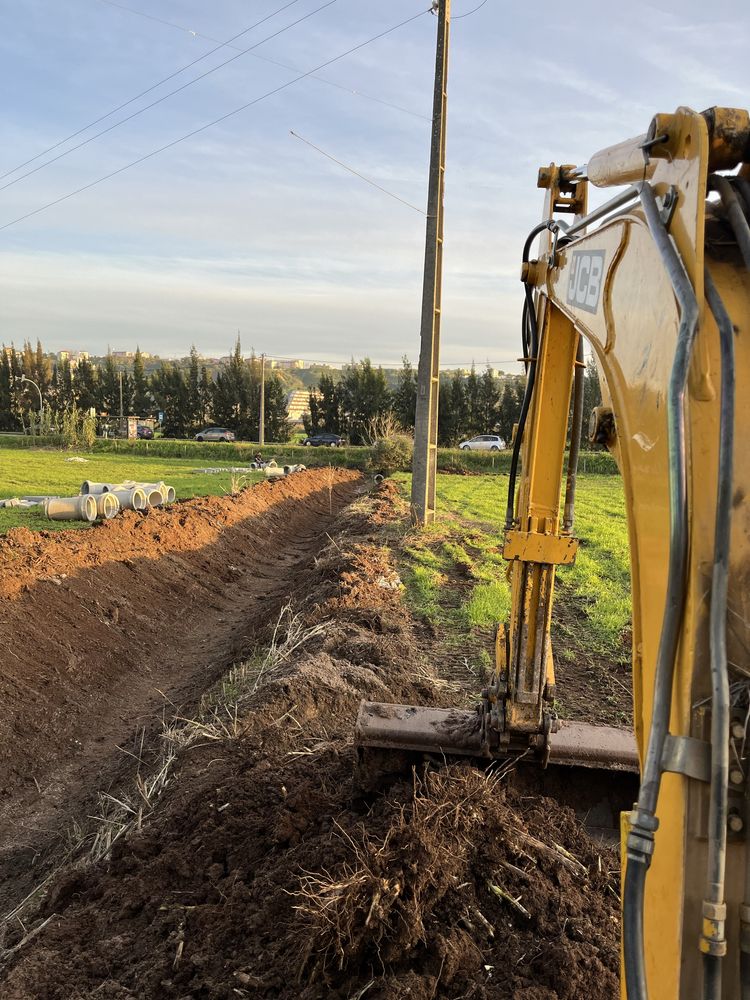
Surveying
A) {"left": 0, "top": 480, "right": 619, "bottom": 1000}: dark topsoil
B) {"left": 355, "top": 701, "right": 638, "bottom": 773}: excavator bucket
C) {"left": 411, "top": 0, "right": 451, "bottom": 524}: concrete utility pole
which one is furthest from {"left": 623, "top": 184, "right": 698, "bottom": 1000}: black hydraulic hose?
{"left": 411, "top": 0, "right": 451, "bottom": 524}: concrete utility pole

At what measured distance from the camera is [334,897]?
3.07 m

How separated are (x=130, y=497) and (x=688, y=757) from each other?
15903 mm

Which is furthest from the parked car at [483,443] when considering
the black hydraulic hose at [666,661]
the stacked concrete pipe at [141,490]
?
the black hydraulic hose at [666,661]

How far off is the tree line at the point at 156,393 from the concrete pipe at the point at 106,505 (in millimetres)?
40277

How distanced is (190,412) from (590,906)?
188 feet

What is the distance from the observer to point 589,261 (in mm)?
2391

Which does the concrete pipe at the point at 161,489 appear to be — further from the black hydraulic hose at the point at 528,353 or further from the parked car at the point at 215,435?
the parked car at the point at 215,435

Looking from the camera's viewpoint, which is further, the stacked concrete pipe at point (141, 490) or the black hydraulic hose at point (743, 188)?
the stacked concrete pipe at point (141, 490)

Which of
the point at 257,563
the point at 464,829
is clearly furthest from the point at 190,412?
the point at 464,829

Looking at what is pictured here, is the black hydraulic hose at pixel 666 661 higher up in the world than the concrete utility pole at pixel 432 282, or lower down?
lower down

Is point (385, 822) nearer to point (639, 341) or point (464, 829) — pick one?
point (464, 829)

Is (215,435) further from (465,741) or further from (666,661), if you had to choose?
(666,661)

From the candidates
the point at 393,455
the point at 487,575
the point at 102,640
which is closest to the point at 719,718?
the point at 102,640

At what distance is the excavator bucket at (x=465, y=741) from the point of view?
409 centimetres
